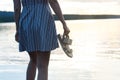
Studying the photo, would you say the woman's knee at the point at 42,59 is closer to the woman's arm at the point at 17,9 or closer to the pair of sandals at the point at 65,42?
the pair of sandals at the point at 65,42

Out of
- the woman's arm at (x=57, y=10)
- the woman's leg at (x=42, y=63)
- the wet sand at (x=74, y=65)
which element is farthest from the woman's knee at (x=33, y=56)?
the wet sand at (x=74, y=65)

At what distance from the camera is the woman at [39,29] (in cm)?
564

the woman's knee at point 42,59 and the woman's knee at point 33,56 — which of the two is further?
the woman's knee at point 33,56

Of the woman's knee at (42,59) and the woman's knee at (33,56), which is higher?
the woman's knee at (42,59)

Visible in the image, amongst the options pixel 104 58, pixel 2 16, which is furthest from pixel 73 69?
pixel 2 16

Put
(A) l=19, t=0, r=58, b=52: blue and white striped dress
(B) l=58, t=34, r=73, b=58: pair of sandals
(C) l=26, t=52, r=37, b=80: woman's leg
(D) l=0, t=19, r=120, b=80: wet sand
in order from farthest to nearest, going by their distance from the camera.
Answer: (D) l=0, t=19, r=120, b=80: wet sand, (C) l=26, t=52, r=37, b=80: woman's leg, (B) l=58, t=34, r=73, b=58: pair of sandals, (A) l=19, t=0, r=58, b=52: blue and white striped dress

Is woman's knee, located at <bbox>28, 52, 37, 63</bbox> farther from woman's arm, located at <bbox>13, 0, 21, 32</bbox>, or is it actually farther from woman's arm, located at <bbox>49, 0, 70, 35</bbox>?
woman's arm, located at <bbox>49, 0, 70, 35</bbox>

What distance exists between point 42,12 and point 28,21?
A: 0.50 ft

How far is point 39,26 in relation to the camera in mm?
5656

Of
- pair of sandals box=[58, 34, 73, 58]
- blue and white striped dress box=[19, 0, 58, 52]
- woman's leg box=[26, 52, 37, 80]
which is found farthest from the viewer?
woman's leg box=[26, 52, 37, 80]

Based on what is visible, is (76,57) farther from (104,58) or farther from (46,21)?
(46,21)

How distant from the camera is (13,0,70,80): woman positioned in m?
5.64

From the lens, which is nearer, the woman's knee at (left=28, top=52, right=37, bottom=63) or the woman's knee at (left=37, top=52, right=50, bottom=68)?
the woman's knee at (left=37, top=52, right=50, bottom=68)

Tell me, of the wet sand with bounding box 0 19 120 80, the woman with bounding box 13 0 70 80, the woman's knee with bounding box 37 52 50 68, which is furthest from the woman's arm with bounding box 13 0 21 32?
the wet sand with bounding box 0 19 120 80
